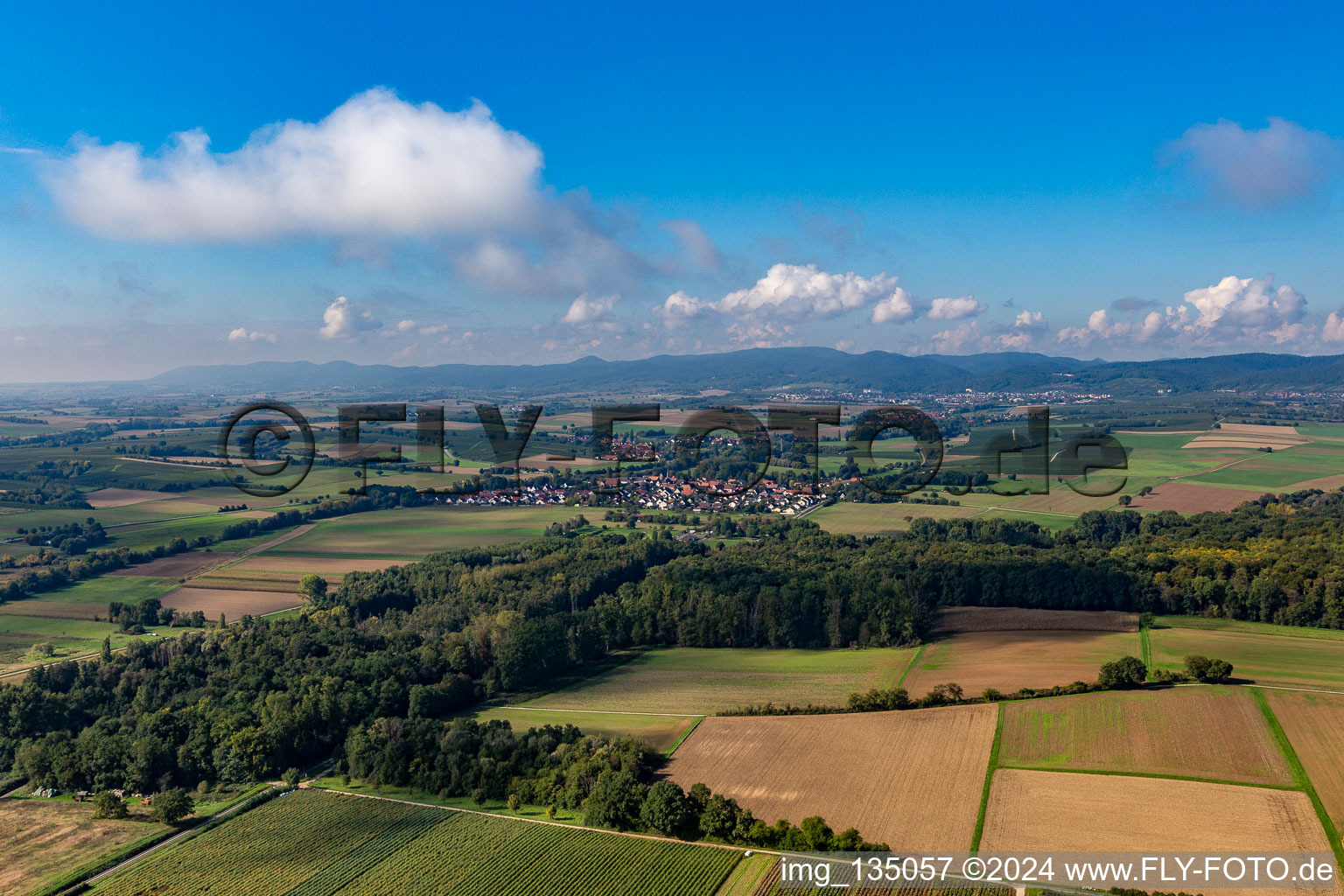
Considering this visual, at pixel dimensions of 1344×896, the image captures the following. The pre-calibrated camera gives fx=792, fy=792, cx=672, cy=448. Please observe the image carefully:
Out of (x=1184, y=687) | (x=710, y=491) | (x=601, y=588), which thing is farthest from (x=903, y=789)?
(x=710, y=491)

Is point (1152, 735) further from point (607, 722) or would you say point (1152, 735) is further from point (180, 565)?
point (180, 565)

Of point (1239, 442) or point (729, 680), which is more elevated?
point (1239, 442)

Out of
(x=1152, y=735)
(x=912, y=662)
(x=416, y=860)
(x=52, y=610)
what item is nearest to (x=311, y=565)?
(x=52, y=610)

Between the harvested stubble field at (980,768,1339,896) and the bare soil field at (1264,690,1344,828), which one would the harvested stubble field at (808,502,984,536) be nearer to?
the bare soil field at (1264,690,1344,828)

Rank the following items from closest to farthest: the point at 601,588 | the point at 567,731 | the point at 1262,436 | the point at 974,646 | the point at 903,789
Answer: the point at 903,789
the point at 567,731
the point at 974,646
the point at 601,588
the point at 1262,436

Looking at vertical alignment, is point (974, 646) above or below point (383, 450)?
below

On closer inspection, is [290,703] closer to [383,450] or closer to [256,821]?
[256,821]

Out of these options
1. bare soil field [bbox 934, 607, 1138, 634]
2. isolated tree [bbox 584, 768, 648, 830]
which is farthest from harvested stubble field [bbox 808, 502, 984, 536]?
isolated tree [bbox 584, 768, 648, 830]
